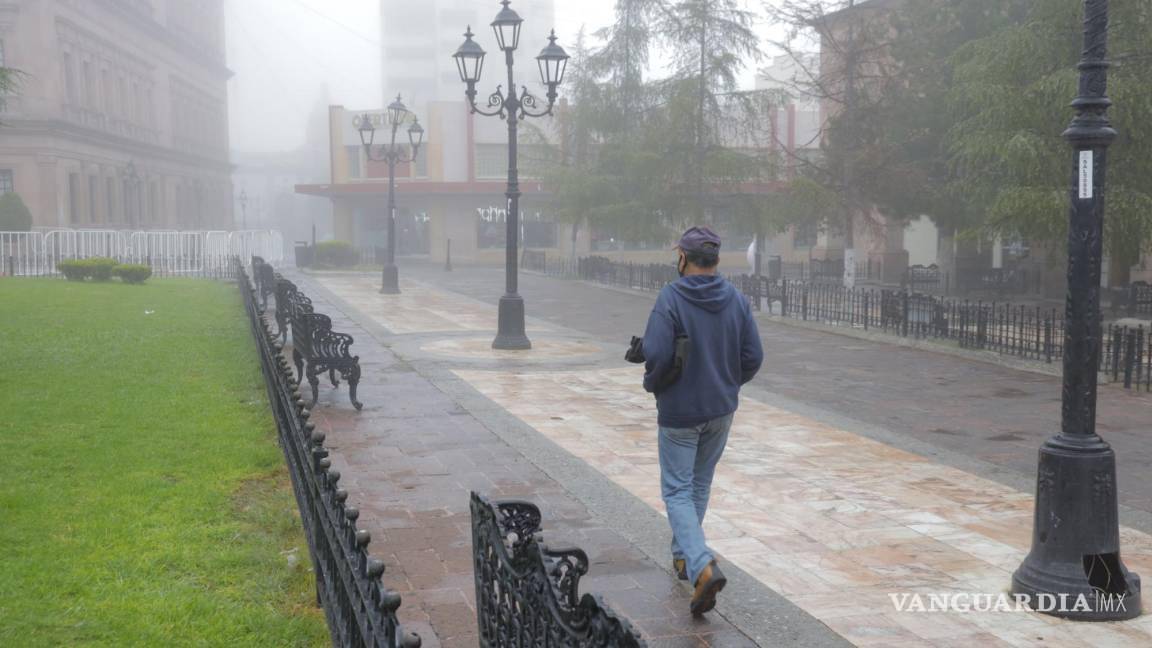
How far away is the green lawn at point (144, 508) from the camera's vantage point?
483 cm

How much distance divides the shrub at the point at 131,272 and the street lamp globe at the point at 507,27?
1738 centimetres

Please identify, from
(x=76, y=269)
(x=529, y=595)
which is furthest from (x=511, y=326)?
(x=76, y=269)

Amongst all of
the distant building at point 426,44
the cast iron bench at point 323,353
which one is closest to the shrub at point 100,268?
the cast iron bench at point 323,353

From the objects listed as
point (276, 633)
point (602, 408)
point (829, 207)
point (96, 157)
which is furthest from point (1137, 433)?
point (96, 157)

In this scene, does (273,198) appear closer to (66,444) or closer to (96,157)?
(96,157)

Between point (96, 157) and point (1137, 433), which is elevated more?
point (96, 157)

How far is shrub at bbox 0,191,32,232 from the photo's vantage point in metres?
40.1

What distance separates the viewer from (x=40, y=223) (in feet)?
158

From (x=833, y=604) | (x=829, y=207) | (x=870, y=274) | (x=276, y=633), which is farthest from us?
(x=870, y=274)

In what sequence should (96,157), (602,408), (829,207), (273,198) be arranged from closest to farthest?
(602,408), (829,207), (96,157), (273,198)

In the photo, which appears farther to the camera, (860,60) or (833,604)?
(860,60)

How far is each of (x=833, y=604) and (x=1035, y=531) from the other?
1110 millimetres

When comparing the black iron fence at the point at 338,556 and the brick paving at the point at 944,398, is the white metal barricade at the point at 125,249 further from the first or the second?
the black iron fence at the point at 338,556

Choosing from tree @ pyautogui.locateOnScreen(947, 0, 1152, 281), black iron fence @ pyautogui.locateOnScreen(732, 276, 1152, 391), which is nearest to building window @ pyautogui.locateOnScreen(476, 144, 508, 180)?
black iron fence @ pyautogui.locateOnScreen(732, 276, 1152, 391)
